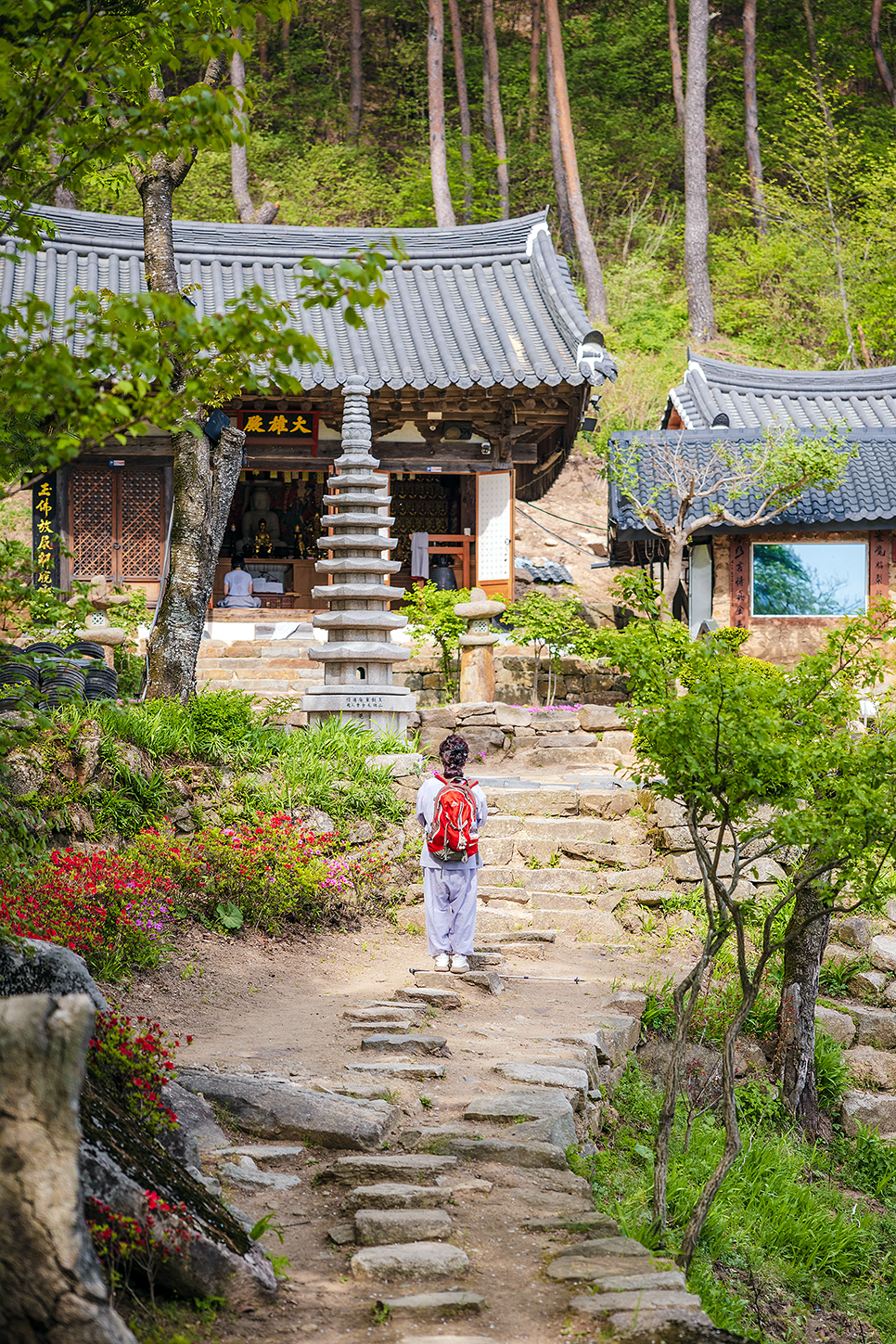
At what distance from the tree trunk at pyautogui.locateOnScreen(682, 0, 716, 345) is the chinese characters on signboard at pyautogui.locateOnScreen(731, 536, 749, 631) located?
45.0ft

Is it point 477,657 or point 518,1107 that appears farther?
point 477,657

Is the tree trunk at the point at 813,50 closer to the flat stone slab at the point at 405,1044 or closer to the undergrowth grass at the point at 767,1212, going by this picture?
the undergrowth grass at the point at 767,1212

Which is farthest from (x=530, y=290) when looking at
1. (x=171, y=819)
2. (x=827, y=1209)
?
(x=827, y=1209)

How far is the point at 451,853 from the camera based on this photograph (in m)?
8.50

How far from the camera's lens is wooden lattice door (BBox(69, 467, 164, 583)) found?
18891 millimetres

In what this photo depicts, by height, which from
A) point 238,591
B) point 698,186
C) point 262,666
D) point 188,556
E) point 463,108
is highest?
point 463,108

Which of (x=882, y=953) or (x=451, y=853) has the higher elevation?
(x=451, y=853)

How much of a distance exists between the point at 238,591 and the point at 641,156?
23.2m

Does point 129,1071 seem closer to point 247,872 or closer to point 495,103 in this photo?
point 247,872

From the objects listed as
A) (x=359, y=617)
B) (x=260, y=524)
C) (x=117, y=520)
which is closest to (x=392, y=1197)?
(x=359, y=617)

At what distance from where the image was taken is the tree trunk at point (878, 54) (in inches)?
1308

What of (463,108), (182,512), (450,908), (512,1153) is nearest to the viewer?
(512,1153)

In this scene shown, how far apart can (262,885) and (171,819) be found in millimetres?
1113

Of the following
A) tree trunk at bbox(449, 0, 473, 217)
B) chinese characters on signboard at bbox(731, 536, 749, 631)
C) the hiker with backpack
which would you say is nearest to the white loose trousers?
the hiker with backpack
